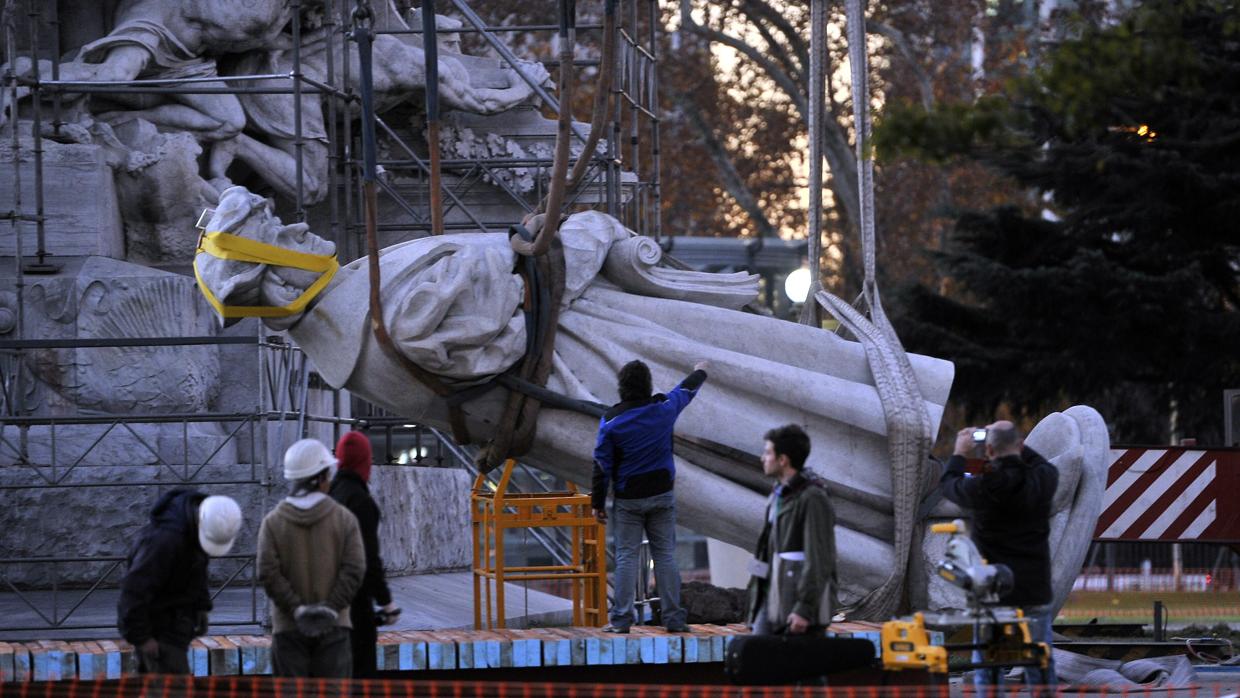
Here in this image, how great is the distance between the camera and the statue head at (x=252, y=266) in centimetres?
1001

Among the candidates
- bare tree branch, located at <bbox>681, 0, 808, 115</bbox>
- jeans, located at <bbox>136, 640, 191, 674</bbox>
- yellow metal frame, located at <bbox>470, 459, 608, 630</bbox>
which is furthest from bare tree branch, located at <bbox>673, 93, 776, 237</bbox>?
jeans, located at <bbox>136, 640, 191, 674</bbox>

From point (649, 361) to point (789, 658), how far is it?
3.09 metres

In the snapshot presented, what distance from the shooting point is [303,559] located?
7832mm

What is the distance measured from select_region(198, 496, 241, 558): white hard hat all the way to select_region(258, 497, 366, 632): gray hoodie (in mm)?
143

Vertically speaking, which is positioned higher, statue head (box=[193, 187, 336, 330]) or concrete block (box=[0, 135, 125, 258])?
concrete block (box=[0, 135, 125, 258])

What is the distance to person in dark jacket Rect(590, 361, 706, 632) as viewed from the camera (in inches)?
385

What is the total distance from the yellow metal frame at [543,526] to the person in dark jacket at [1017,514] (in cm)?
245

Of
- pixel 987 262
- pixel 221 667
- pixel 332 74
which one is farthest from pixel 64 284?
pixel 987 262

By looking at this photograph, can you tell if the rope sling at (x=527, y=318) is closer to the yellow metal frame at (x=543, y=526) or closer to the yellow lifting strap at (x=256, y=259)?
the yellow lifting strap at (x=256, y=259)

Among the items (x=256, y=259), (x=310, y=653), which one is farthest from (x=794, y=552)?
(x=256, y=259)

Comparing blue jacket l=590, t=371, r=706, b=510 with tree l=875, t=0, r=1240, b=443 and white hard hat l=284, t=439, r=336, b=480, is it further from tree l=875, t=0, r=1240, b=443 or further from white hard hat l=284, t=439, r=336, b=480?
tree l=875, t=0, r=1240, b=443

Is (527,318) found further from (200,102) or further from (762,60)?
(762,60)

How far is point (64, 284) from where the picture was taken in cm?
1182

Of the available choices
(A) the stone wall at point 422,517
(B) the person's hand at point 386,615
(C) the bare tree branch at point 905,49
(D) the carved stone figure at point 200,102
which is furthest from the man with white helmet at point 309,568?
→ (C) the bare tree branch at point 905,49
